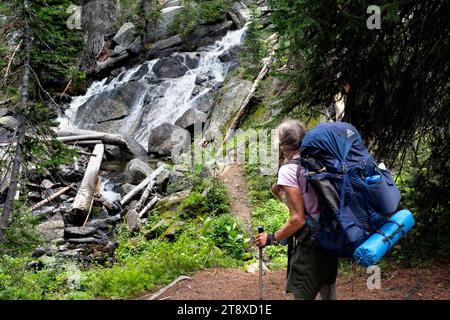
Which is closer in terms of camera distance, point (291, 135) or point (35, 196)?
point (291, 135)

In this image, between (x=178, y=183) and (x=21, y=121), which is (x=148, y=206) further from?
(x=21, y=121)

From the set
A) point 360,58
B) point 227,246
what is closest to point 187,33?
point 227,246

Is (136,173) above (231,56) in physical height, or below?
below

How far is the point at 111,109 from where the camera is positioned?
23.3m

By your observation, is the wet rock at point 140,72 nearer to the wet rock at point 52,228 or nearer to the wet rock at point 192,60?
the wet rock at point 192,60

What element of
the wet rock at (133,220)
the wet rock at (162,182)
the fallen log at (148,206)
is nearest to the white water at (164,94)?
the wet rock at (162,182)

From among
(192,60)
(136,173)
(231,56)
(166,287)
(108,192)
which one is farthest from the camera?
(192,60)

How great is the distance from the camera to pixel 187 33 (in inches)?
1070

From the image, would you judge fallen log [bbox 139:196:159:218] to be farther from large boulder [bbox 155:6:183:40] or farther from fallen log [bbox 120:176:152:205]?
large boulder [bbox 155:6:183:40]

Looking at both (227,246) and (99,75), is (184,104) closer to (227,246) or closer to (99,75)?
(99,75)

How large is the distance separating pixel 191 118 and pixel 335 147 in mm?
15998

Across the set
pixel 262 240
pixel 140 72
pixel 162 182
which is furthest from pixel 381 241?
pixel 140 72

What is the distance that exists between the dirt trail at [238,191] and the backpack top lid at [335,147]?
260 inches
